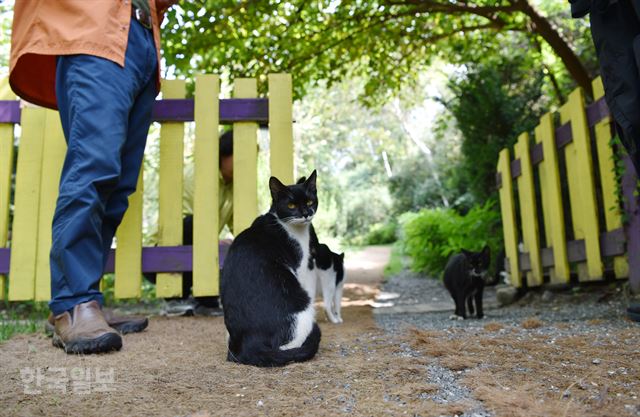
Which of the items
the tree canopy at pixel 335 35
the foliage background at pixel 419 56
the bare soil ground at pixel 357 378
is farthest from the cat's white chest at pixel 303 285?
the tree canopy at pixel 335 35

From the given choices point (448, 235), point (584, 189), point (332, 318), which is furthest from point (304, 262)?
point (448, 235)

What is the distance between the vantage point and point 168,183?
363cm

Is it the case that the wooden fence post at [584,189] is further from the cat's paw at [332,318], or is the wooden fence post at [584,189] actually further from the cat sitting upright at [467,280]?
the cat's paw at [332,318]

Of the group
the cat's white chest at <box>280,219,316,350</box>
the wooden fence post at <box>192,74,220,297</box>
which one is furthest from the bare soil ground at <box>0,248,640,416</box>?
the wooden fence post at <box>192,74,220,297</box>

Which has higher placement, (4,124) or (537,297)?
(4,124)

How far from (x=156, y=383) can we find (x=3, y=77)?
3.16 meters

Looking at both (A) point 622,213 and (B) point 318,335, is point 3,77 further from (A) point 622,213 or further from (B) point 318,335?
(A) point 622,213

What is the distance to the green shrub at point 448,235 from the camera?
676cm

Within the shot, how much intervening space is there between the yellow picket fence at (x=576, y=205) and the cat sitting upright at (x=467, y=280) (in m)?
0.75

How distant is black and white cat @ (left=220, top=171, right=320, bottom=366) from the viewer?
2.08 metres

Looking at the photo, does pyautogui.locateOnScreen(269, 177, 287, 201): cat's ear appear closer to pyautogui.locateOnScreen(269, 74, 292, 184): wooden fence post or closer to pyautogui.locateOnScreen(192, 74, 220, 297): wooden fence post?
pyautogui.locateOnScreen(269, 74, 292, 184): wooden fence post

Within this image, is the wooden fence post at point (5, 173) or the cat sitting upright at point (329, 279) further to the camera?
the cat sitting upright at point (329, 279)

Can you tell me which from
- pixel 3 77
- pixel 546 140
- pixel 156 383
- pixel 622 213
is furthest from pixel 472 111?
pixel 156 383

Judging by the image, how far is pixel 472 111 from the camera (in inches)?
274
